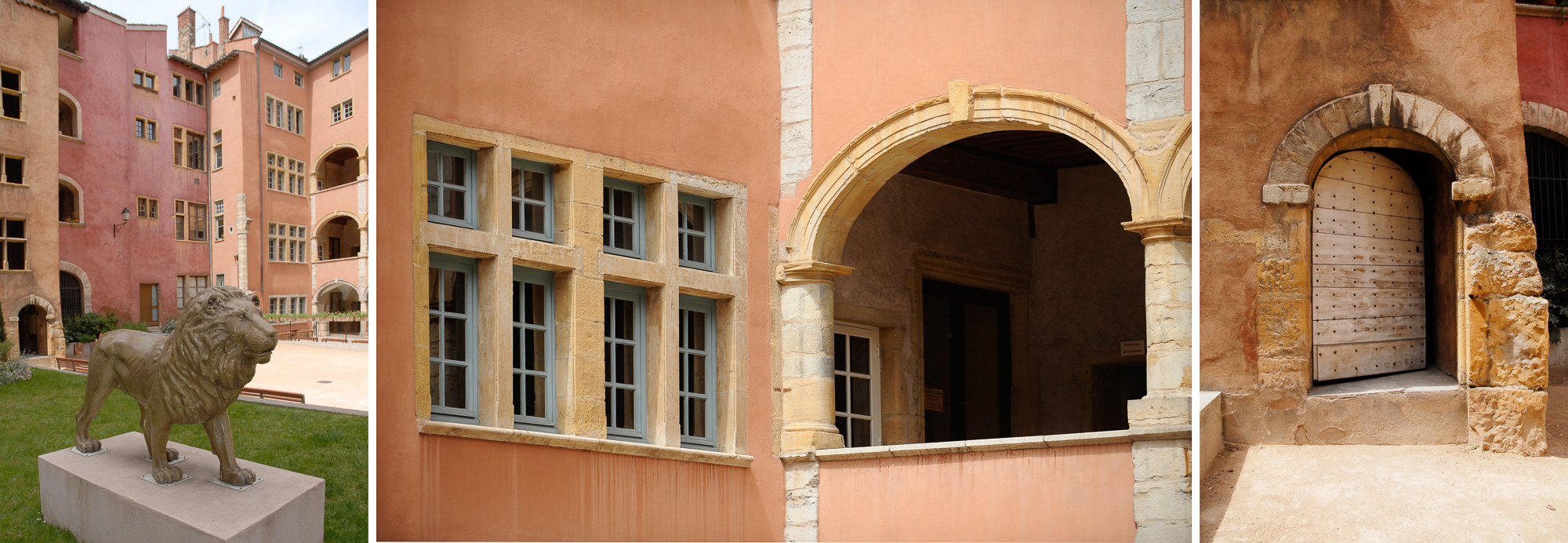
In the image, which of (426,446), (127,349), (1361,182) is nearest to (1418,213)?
(1361,182)

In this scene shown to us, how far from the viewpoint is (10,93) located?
615 cm

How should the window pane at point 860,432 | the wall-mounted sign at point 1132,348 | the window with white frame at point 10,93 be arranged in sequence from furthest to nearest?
1. the wall-mounted sign at point 1132,348
2. the window pane at point 860,432
3. the window with white frame at point 10,93

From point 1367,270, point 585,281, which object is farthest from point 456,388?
point 1367,270

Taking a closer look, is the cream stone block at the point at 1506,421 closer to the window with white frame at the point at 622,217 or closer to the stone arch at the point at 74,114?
the window with white frame at the point at 622,217

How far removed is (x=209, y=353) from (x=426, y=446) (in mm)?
1122

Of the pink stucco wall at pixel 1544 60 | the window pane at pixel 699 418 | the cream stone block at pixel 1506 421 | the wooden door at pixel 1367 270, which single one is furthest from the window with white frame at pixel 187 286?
the pink stucco wall at pixel 1544 60

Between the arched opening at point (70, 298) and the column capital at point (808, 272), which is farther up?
the column capital at point (808, 272)

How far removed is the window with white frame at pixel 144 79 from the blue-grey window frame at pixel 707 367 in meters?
3.01

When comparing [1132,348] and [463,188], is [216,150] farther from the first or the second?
[1132,348]

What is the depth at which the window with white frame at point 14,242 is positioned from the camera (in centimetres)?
611

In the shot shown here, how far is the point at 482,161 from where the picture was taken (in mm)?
6867

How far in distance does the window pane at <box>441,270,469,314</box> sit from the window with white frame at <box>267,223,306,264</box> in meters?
0.69

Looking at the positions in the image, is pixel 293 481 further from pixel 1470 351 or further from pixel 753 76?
pixel 1470 351

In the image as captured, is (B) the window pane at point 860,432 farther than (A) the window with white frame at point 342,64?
Yes
